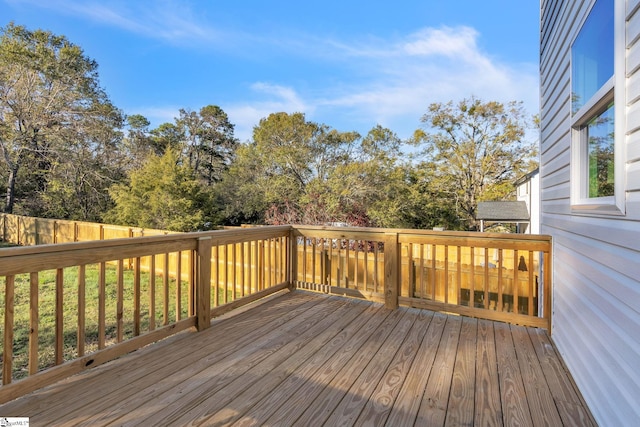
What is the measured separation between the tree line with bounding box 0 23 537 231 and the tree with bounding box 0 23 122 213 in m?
0.04

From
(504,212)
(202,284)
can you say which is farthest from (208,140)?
(202,284)

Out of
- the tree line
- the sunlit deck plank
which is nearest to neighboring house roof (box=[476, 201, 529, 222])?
the tree line

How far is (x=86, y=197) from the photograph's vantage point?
12.4m

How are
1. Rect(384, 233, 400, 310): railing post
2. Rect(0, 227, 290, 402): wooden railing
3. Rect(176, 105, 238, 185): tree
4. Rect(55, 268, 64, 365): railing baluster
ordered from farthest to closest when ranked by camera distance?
1. Rect(176, 105, 238, 185): tree
2. Rect(384, 233, 400, 310): railing post
3. Rect(55, 268, 64, 365): railing baluster
4. Rect(0, 227, 290, 402): wooden railing

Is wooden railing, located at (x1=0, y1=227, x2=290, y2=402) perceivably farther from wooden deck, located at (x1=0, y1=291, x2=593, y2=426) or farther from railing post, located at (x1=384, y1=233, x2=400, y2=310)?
railing post, located at (x1=384, y1=233, x2=400, y2=310)

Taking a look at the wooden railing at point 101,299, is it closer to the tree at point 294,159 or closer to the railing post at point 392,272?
the railing post at point 392,272

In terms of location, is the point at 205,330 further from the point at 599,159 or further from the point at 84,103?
the point at 84,103

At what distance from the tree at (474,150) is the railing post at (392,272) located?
44.7 feet

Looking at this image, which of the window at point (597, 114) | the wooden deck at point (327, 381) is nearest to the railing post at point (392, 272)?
the wooden deck at point (327, 381)

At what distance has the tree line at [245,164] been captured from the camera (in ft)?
34.8

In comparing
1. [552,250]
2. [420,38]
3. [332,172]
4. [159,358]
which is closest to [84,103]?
[332,172]

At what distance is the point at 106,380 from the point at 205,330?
91 centimetres

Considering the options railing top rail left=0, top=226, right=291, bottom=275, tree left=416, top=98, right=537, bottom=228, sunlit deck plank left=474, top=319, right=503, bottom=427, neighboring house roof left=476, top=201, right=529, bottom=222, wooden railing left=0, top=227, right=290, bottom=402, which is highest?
tree left=416, top=98, right=537, bottom=228

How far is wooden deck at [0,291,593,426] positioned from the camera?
162 centimetres
